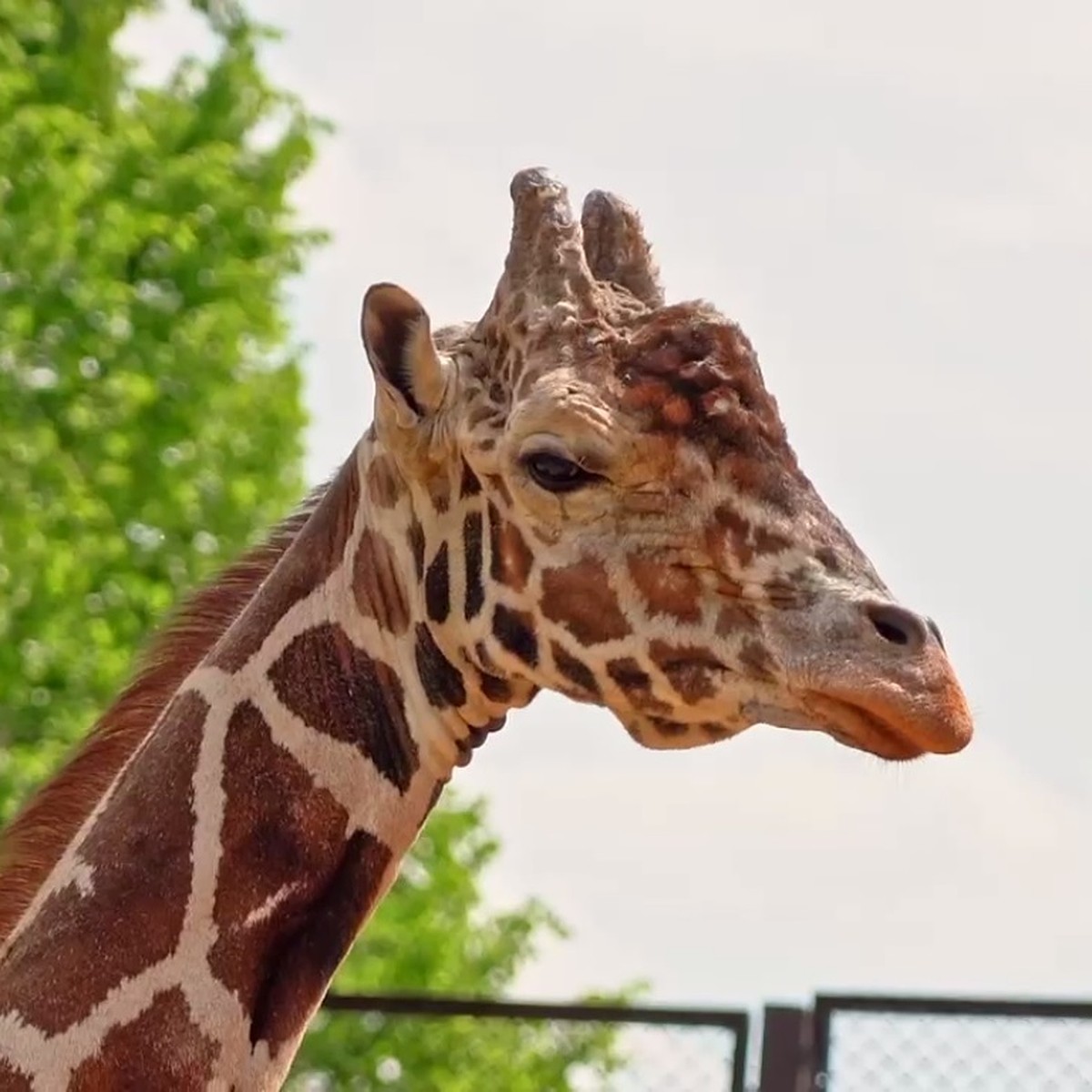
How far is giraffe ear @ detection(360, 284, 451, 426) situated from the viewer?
672cm

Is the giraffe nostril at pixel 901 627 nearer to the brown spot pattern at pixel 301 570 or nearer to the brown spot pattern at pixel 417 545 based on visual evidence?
the brown spot pattern at pixel 417 545

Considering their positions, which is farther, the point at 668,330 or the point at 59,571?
the point at 59,571

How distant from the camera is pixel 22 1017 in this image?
20.7 ft

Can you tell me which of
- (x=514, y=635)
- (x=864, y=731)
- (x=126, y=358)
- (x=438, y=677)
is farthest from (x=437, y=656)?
(x=126, y=358)

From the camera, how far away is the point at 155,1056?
6277mm

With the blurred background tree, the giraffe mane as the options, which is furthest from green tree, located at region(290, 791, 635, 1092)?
the giraffe mane

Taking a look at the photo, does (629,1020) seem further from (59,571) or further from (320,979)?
(59,571)

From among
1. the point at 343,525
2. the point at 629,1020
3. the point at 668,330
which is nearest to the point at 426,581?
the point at 343,525

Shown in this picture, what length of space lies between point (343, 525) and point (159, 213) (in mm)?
17489

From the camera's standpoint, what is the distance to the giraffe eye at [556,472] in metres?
6.47

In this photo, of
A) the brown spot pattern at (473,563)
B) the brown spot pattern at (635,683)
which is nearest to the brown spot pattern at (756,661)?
the brown spot pattern at (635,683)

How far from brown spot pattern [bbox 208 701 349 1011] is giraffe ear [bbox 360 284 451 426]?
2.44 ft

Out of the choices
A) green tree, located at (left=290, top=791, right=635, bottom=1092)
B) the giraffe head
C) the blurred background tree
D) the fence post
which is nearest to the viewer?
the giraffe head

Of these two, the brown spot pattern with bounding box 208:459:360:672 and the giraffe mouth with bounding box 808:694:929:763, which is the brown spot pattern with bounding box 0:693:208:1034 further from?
the giraffe mouth with bounding box 808:694:929:763
